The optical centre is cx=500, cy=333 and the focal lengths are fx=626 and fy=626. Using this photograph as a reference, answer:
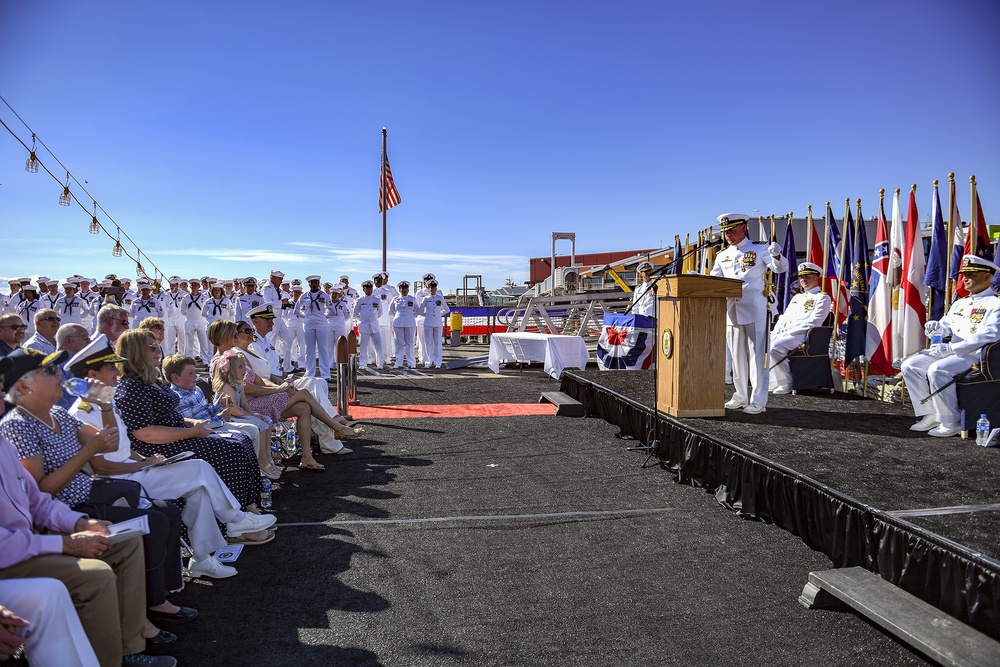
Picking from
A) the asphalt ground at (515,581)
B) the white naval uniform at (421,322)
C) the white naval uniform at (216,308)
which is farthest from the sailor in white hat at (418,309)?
the asphalt ground at (515,581)

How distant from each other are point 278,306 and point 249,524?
35.7 ft

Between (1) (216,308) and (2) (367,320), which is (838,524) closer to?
(2) (367,320)

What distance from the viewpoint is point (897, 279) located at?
8.05 m

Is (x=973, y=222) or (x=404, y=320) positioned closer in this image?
(x=973, y=222)

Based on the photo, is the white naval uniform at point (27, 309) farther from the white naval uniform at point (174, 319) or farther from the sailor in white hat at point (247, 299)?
the sailor in white hat at point (247, 299)

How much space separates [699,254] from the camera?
12.7 metres

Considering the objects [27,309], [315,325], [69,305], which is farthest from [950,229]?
[27,309]

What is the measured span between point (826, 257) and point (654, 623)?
8231 mm

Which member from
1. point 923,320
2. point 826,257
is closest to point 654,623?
point 923,320

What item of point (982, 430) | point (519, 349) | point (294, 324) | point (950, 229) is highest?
point (950, 229)

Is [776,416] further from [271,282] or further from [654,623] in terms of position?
[271,282]

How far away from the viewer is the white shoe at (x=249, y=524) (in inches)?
150

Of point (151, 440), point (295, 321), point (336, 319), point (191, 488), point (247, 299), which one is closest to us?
point (191, 488)

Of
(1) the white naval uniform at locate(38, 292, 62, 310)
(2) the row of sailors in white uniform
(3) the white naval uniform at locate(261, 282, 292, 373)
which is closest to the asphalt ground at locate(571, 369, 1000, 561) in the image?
(2) the row of sailors in white uniform
